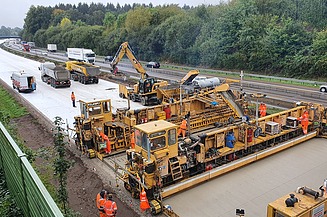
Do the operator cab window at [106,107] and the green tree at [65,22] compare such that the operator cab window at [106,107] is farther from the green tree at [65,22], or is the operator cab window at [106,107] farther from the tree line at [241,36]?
the green tree at [65,22]

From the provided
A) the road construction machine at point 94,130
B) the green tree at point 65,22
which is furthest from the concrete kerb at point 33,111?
the green tree at point 65,22

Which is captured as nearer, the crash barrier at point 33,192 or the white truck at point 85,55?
the crash barrier at point 33,192

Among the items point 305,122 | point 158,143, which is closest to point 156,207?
point 158,143

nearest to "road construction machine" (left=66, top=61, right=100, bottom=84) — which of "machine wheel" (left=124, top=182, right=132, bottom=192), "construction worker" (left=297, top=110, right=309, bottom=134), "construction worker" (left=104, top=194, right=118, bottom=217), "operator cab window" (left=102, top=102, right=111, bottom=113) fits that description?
"operator cab window" (left=102, top=102, right=111, bottom=113)

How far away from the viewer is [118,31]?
8300 cm

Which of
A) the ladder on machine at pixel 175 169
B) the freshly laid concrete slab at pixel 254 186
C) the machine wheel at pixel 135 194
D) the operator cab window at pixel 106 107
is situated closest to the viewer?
the freshly laid concrete slab at pixel 254 186

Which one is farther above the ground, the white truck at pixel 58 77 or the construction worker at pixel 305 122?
the white truck at pixel 58 77

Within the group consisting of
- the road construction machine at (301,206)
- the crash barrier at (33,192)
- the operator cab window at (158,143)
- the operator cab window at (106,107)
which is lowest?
the road construction machine at (301,206)

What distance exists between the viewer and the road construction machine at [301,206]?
23.4 ft

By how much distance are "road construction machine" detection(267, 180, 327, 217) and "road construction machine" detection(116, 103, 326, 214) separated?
15.8 feet

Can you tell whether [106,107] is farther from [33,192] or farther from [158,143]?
[33,192]

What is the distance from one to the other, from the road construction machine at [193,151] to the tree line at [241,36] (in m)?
27.2

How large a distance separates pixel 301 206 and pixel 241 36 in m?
46.1

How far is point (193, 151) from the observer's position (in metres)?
13.5
